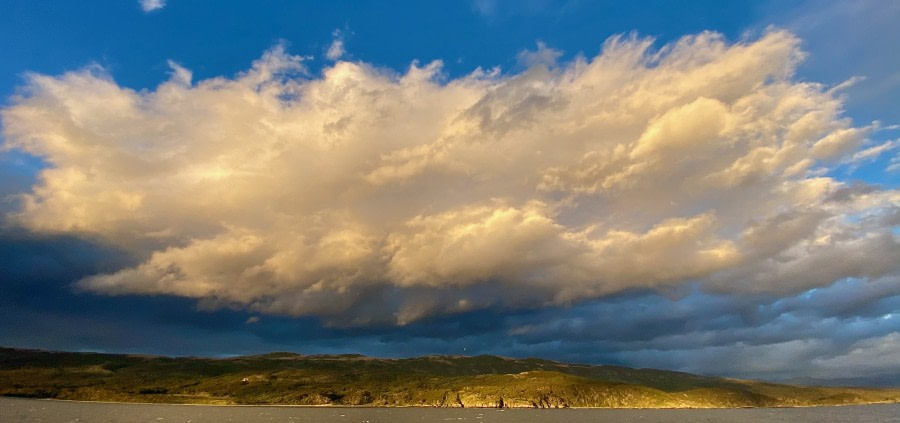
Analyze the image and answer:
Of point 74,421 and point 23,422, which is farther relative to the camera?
point 74,421

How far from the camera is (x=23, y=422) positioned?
184m

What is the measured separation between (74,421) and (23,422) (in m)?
15.8

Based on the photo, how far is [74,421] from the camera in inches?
7761
